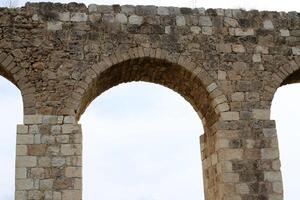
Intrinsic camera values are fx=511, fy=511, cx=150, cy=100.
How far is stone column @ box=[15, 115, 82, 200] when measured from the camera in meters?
8.85

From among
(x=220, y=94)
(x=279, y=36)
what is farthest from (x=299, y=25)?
(x=220, y=94)

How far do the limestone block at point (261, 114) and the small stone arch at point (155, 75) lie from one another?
0.55 meters

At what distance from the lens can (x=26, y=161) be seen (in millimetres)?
8992

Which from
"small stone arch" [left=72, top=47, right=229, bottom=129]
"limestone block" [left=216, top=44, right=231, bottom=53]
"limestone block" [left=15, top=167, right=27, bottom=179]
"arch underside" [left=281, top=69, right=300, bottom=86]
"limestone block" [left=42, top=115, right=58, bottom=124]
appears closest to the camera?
"limestone block" [left=15, top=167, right=27, bottom=179]

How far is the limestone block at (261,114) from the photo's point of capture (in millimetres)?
9859

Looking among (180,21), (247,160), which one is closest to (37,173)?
(247,160)

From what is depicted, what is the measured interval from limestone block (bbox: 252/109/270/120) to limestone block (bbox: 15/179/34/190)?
4352 millimetres

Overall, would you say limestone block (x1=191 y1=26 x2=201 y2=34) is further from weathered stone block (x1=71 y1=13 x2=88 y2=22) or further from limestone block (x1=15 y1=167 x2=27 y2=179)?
limestone block (x1=15 y1=167 x2=27 y2=179)

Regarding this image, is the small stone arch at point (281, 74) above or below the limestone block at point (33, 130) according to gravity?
above

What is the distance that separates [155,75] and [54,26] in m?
2.32

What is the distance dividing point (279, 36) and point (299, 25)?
22.6 inches

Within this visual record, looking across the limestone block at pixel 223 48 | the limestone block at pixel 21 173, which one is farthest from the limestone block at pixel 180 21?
the limestone block at pixel 21 173

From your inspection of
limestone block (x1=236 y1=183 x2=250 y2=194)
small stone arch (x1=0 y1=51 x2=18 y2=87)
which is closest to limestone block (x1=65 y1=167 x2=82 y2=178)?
small stone arch (x1=0 y1=51 x2=18 y2=87)

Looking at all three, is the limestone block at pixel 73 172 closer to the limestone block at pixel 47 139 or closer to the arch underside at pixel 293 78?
A: the limestone block at pixel 47 139
